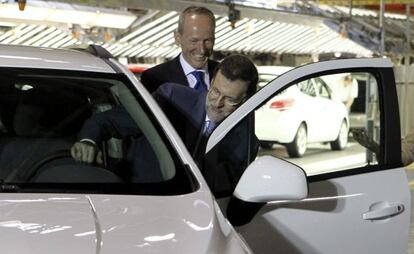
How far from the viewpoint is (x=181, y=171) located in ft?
9.41

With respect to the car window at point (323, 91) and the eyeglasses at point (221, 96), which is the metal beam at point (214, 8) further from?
the eyeglasses at point (221, 96)

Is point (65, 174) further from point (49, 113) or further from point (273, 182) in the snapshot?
point (273, 182)

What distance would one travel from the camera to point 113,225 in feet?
7.64

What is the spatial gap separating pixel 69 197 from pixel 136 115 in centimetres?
75

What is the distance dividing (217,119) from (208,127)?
101 mm

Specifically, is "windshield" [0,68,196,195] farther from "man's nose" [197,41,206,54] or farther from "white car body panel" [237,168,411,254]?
"man's nose" [197,41,206,54]

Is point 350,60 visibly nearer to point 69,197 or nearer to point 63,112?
point 63,112

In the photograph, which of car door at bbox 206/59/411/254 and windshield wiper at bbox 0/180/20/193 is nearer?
windshield wiper at bbox 0/180/20/193

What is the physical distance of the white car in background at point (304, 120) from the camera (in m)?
7.04

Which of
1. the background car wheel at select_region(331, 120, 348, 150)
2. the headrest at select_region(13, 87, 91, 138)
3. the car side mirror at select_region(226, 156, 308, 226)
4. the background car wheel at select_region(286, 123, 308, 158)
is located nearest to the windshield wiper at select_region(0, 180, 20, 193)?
the headrest at select_region(13, 87, 91, 138)

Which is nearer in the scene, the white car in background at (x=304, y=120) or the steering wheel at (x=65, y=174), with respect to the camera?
the steering wheel at (x=65, y=174)

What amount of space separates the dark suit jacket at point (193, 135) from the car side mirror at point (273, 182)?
0.41 m

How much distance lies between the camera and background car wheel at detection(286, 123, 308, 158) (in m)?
8.37

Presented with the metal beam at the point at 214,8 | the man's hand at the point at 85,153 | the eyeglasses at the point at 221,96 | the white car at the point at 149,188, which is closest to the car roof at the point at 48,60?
the white car at the point at 149,188
